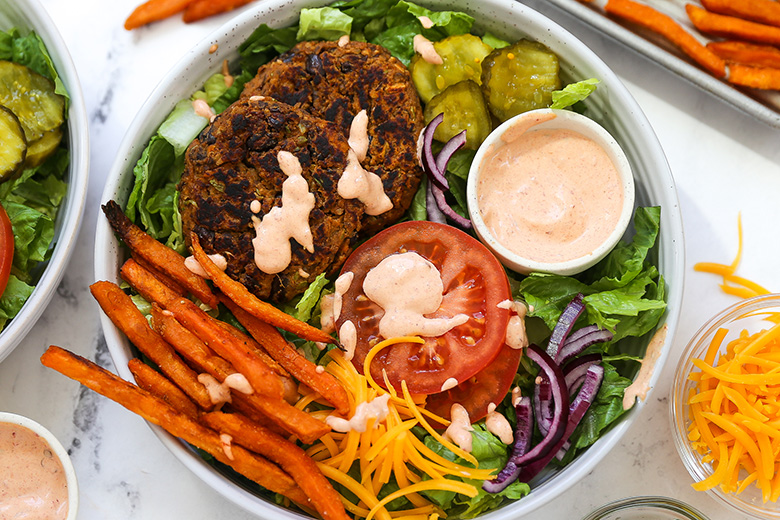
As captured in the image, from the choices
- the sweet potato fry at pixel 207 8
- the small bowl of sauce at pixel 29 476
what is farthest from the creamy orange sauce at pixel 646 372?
the sweet potato fry at pixel 207 8

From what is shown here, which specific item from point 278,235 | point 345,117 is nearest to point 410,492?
point 278,235

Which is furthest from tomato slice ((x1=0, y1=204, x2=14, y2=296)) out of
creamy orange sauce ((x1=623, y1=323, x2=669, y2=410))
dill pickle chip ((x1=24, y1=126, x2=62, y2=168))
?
creamy orange sauce ((x1=623, y1=323, x2=669, y2=410))

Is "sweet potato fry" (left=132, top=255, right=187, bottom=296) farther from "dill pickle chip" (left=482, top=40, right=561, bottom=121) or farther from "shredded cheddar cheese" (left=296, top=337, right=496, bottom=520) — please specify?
"dill pickle chip" (left=482, top=40, right=561, bottom=121)

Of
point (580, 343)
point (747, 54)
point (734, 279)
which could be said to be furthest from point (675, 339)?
point (747, 54)

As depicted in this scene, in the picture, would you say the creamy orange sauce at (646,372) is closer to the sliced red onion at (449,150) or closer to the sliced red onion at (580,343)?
the sliced red onion at (580,343)

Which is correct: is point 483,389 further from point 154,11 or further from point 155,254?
point 154,11

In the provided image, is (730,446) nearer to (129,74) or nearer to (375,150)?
(375,150)
